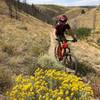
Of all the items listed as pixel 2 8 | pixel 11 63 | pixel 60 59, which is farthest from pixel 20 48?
pixel 2 8

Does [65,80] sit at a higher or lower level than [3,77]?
higher

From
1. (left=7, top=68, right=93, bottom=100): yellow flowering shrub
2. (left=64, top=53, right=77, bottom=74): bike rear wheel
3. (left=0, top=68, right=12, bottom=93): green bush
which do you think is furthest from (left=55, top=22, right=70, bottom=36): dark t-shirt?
(left=7, top=68, right=93, bottom=100): yellow flowering shrub

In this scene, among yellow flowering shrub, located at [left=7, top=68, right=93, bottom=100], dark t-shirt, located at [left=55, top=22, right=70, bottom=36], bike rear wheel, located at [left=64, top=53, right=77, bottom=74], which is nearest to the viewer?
yellow flowering shrub, located at [left=7, top=68, right=93, bottom=100]

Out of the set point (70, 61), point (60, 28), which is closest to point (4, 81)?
point (70, 61)

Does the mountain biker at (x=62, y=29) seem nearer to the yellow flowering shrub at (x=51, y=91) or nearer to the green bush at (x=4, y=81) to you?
the green bush at (x=4, y=81)

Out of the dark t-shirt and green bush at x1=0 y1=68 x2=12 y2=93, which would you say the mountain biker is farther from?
green bush at x1=0 y1=68 x2=12 y2=93

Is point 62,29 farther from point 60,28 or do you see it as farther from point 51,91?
point 51,91

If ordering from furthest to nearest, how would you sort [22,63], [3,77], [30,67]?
[22,63], [30,67], [3,77]

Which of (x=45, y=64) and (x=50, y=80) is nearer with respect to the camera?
(x=50, y=80)

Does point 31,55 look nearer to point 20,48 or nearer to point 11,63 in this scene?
point 20,48

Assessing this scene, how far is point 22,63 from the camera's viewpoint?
12.1 metres

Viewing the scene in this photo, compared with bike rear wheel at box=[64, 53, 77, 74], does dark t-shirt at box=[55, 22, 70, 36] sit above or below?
above

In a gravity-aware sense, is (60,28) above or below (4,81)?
Result: above

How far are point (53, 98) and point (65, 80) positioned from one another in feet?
1.60
